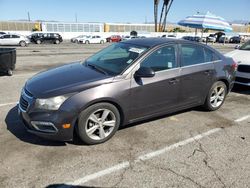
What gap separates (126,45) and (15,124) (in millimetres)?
2505

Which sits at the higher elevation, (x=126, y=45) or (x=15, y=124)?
(x=126, y=45)

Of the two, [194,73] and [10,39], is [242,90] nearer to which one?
[194,73]

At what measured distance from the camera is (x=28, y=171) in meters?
3.23

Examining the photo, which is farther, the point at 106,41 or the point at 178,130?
the point at 106,41

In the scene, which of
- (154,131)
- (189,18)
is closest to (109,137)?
(154,131)

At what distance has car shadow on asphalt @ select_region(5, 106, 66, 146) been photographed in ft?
12.9

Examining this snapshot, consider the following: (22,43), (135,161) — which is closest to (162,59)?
(135,161)

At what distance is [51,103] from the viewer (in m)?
3.56

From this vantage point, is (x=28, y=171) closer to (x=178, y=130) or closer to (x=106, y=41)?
(x=178, y=130)

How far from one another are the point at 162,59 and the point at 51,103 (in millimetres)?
2067

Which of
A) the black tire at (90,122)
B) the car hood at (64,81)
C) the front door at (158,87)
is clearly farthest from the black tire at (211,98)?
the car hood at (64,81)

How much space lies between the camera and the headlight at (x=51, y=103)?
356 cm

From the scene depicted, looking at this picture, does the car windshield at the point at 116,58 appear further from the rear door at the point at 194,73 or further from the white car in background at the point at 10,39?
the white car in background at the point at 10,39

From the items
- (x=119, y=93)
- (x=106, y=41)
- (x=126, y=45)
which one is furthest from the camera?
(x=106, y=41)
